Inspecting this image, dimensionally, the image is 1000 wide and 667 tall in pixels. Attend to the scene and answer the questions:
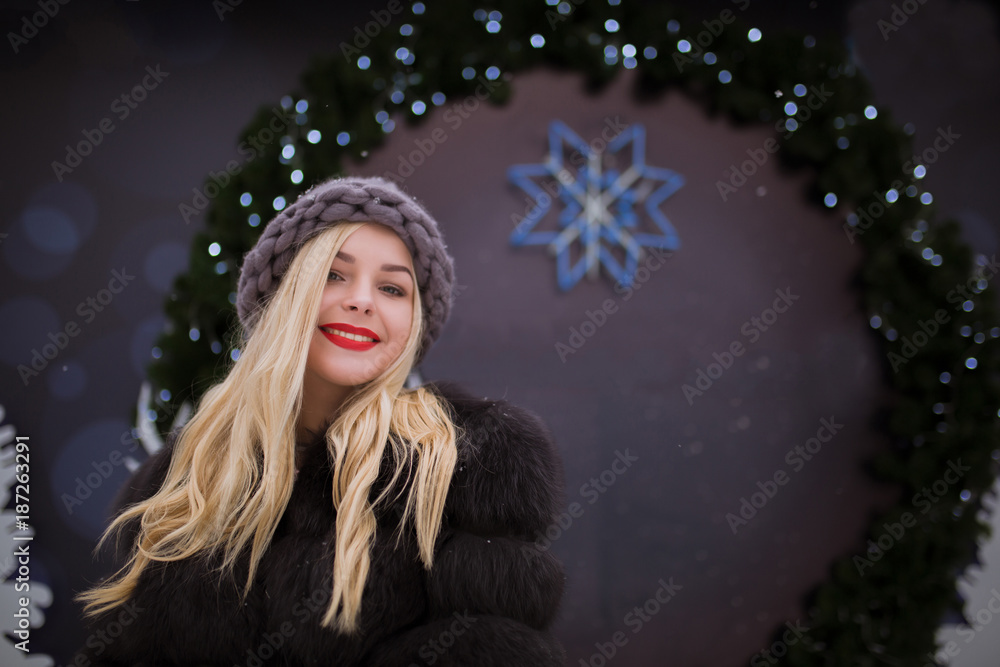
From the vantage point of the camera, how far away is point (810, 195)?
111 inches

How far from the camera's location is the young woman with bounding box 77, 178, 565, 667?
4.47 feet

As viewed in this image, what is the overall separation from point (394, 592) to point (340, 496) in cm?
25

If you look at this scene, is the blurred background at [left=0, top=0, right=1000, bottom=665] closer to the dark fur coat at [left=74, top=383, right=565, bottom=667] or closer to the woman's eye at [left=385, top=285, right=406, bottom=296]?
the woman's eye at [left=385, top=285, right=406, bottom=296]

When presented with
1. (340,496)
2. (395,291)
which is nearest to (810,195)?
(395,291)

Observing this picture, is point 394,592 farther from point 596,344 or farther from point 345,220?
point 596,344

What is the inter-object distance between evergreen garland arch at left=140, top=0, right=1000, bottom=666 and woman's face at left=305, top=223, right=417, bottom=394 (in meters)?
0.94

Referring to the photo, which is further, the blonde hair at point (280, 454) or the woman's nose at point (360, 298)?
the woman's nose at point (360, 298)

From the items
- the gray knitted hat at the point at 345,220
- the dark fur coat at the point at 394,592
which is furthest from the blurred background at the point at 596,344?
the dark fur coat at the point at 394,592

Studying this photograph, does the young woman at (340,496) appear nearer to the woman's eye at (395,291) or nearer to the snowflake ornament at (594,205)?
the woman's eye at (395,291)

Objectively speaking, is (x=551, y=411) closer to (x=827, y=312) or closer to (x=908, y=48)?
(x=827, y=312)

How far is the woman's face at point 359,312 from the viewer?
162 cm

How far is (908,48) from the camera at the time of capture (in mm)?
3072

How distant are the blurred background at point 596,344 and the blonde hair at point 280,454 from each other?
44.8 inches

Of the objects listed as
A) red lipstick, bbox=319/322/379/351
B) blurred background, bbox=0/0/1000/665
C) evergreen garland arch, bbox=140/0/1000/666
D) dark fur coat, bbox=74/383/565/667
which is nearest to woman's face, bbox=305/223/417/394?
red lipstick, bbox=319/322/379/351
